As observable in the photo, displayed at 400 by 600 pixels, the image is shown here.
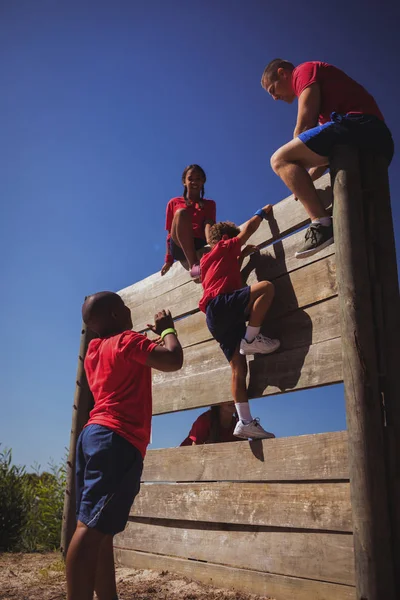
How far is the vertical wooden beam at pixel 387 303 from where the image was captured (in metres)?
3.22

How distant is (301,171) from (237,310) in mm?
1105

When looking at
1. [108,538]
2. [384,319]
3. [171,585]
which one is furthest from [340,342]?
[171,585]

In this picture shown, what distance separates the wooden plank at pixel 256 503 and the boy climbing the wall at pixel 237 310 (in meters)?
0.44

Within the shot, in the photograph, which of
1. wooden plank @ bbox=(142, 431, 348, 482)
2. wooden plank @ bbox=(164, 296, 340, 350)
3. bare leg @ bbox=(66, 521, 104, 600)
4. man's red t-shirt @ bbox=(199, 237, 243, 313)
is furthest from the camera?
man's red t-shirt @ bbox=(199, 237, 243, 313)

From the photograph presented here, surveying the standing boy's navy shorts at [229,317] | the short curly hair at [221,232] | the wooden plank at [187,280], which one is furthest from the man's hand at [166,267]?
the standing boy's navy shorts at [229,317]

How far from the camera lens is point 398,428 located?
10.8ft

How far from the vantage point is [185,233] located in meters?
5.59

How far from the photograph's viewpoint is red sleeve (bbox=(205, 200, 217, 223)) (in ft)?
19.0

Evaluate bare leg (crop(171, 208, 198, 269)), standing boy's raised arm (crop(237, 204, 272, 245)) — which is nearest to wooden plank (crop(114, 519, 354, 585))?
standing boy's raised arm (crop(237, 204, 272, 245))

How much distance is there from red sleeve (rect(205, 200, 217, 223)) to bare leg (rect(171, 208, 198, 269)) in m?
0.22

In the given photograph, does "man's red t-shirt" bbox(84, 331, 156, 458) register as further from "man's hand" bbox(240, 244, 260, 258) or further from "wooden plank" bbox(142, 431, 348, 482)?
"man's hand" bbox(240, 244, 260, 258)

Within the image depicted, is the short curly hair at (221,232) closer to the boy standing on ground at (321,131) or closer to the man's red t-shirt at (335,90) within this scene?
the boy standing on ground at (321,131)

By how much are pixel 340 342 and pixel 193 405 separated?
5.91 ft

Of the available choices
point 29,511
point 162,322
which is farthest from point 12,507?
point 162,322
